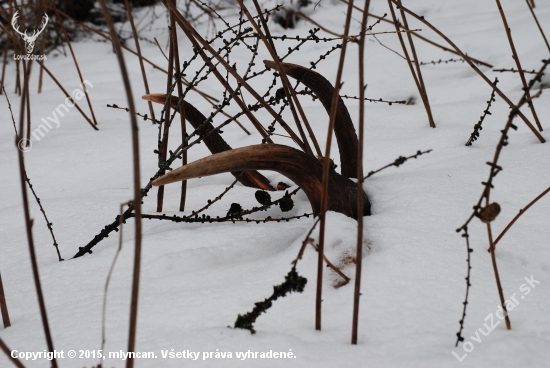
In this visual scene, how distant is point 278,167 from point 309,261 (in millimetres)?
180

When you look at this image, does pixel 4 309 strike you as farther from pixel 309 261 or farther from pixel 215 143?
pixel 215 143

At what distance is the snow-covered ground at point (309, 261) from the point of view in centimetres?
70

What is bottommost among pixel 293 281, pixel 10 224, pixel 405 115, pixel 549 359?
pixel 549 359

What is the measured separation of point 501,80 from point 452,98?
0.65ft

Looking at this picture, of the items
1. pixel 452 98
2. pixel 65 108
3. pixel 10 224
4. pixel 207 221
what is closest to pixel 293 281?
pixel 207 221

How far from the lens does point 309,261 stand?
2.90 ft

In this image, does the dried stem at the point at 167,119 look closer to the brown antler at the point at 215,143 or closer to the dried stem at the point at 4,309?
the brown antler at the point at 215,143

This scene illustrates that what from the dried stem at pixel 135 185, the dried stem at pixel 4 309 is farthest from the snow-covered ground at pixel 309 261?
the dried stem at pixel 135 185

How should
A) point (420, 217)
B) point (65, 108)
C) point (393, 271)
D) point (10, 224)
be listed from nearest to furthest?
point (393, 271) < point (420, 217) < point (10, 224) < point (65, 108)

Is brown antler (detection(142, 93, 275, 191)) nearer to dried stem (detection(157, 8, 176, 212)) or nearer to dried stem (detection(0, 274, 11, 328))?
dried stem (detection(157, 8, 176, 212))

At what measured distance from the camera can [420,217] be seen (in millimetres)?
1001

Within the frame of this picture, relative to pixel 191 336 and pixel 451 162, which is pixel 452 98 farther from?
pixel 191 336

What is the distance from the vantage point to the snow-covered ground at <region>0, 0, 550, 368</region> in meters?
0.70

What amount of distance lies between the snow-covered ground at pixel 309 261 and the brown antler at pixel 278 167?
0.23 feet
